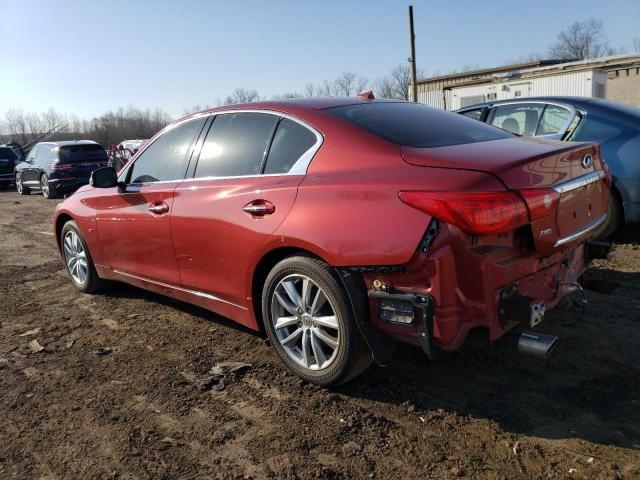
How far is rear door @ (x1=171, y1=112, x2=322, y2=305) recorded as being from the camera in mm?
3307

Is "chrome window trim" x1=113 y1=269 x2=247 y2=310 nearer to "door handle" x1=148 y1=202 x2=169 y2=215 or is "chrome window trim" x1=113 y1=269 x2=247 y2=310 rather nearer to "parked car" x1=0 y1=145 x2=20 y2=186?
"door handle" x1=148 y1=202 x2=169 y2=215

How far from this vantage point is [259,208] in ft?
10.9

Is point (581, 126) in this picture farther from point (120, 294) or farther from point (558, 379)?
point (120, 294)

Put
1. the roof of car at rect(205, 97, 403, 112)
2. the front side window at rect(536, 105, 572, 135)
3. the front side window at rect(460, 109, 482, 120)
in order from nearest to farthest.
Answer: the roof of car at rect(205, 97, 403, 112)
the front side window at rect(536, 105, 572, 135)
the front side window at rect(460, 109, 482, 120)

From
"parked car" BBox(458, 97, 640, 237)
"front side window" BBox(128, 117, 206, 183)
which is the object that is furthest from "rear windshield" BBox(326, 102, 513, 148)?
"parked car" BBox(458, 97, 640, 237)

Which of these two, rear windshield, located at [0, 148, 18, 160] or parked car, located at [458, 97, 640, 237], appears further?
rear windshield, located at [0, 148, 18, 160]

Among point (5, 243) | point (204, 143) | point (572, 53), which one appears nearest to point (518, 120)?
point (204, 143)

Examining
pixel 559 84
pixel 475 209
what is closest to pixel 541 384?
pixel 475 209

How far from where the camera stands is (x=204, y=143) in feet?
13.3

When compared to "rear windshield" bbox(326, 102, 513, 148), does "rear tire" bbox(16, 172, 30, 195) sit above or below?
below

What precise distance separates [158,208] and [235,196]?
36.4 inches

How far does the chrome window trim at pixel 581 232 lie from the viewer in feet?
9.65

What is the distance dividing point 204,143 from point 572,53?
7856 centimetres

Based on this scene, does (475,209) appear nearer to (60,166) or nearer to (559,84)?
(60,166)
